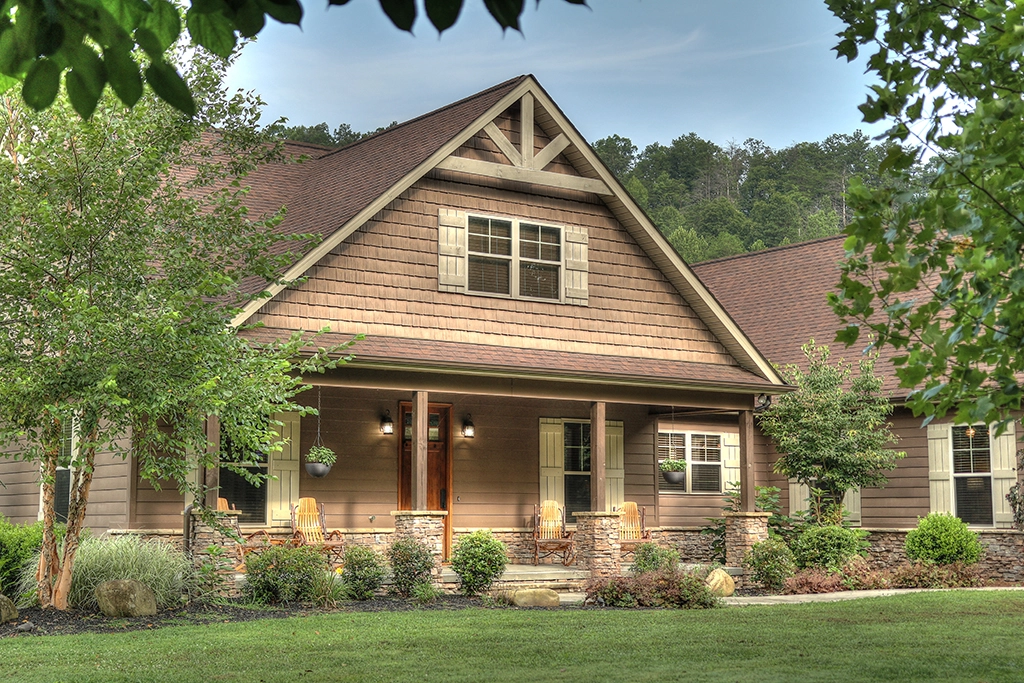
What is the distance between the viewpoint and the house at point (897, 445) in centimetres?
1819

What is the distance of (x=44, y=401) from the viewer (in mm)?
11203

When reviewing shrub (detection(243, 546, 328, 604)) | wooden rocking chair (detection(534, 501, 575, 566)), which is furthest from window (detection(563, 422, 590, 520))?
shrub (detection(243, 546, 328, 604))

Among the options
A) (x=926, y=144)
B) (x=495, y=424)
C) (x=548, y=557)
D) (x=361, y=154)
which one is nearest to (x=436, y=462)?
(x=495, y=424)

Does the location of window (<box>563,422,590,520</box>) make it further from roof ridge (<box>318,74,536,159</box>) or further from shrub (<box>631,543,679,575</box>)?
roof ridge (<box>318,74,536,159</box>)

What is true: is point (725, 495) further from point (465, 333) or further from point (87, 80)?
point (87, 80)

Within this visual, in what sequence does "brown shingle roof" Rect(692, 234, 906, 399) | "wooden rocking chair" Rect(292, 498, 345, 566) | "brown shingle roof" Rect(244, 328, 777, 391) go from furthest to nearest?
1. "brown shingle roof" Rect(692, 234, 906, 399)
2. "wooden rocking chair" Rect(292, 498, 345, 566)
3. "brown shingle roof" Rect(244, 328, 777, 391)

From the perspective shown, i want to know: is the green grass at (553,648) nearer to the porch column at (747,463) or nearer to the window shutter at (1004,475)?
the porch column at (747,463)

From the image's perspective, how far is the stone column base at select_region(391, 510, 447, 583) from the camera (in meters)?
14.3

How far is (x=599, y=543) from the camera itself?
1570cm

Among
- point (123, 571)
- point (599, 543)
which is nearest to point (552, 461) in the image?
point (599, 543)

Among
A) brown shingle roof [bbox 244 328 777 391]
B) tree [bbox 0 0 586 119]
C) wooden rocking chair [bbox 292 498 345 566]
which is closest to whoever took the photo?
tree [bbox 0 0 586 119]

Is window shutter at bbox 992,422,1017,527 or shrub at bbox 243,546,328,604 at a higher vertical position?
window shutter at bbox 992,422,1017,527

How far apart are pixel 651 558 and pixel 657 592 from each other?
1921 mm

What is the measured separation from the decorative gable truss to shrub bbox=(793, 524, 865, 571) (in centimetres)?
485
